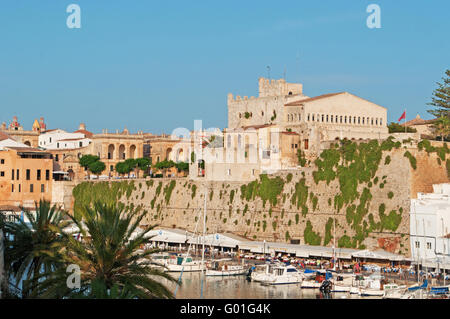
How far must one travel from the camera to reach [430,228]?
3925 cm

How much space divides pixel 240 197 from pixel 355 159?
1062 cm

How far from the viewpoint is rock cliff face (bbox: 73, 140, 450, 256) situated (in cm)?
4262

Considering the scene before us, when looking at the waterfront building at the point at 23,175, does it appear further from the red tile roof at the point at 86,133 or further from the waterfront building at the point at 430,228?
the waterfront building at the point at 430,228

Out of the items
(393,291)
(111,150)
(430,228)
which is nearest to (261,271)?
(430,228)

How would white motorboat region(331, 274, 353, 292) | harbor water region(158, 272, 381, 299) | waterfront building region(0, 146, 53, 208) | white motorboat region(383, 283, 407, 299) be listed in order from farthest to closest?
waterfront building region(0, 146, 53, 208)
white motorboat region(331, 274, 353, 292)
harbor water region(158, 272, 381, 299)
white motorboat region(383, 283, 407, 299)

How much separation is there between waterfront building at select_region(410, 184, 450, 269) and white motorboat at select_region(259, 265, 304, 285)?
604cm

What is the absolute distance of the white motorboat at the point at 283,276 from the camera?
129ft

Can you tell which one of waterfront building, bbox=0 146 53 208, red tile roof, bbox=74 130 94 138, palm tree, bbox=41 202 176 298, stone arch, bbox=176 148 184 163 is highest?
red tile roof, bbox=74 130 94 138

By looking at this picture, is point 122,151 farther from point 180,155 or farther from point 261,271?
point 261,271

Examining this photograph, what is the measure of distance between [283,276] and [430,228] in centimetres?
802

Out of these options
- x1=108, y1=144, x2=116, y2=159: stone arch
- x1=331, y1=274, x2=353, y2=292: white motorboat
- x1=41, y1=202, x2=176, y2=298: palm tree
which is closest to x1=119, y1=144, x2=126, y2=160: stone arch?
x1=108, y1=144, x2=116, y2=159: stone arch

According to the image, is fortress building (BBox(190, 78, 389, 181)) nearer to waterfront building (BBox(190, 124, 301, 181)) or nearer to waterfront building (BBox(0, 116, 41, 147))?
waterfront building (BBox(190, 124, 301, 181))

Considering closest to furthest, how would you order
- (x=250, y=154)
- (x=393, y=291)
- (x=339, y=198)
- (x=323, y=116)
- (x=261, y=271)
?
(x=393, y=291) → (x=261, y=271) → (x=339, y=198) → (x=250, y=154) → (x=323, y=116)

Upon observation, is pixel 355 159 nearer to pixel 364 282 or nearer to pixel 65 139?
pixel 364 282
